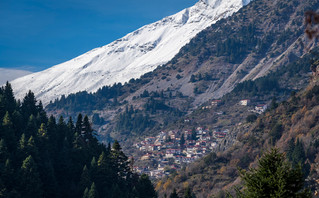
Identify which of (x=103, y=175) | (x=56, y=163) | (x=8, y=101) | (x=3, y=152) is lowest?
(x=103, y=175)

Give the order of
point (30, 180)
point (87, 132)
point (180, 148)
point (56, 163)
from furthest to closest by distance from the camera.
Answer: point (180, 148) < point (87, 132) < point (56, 163) < point (30, 180)

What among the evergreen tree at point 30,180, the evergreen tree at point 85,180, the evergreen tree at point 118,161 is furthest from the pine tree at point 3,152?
the evergreen tree at point 118,161

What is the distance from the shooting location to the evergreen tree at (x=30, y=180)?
6034 centimetres

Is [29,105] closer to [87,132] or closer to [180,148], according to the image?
[87,132]

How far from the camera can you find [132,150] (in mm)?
193875

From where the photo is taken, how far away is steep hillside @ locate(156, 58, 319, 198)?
10494 cm

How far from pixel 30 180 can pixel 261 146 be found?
72.0 m

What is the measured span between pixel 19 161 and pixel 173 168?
95.2 metres

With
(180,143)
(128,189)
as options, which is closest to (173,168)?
(180,143)

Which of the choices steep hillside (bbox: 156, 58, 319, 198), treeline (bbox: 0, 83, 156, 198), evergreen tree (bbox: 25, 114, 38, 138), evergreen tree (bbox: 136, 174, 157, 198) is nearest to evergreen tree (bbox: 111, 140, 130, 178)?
treeline (bbox: 0, 83, 156, 198)

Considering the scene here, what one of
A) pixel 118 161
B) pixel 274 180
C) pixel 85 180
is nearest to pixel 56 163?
pixel 85 180

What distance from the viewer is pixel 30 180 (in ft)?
200

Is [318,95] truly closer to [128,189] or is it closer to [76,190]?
[128,189]

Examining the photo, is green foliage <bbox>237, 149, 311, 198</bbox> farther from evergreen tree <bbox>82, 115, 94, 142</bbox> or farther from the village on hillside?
the village on hillside
